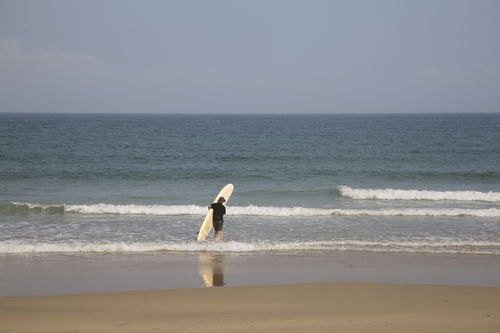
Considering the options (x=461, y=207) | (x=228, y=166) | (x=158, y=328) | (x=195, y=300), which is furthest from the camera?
(x=228, y=166)

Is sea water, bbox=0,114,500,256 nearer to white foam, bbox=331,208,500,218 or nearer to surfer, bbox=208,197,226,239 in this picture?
white foam, bbox=331,208,500,218

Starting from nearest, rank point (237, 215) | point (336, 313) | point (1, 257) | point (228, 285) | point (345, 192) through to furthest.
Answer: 1. point (336, 313)
2. point (228, 285)
3. point (1, 257)
4. point (237, 215)
5. point (345, 192)

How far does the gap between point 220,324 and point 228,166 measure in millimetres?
24066

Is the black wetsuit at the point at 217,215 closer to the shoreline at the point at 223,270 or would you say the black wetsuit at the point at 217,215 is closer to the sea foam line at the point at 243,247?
the sea foam line at the point at 243,247

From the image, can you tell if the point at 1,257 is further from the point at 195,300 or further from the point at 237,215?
the point at 237,215

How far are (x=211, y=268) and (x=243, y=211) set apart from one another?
7368 millimetres

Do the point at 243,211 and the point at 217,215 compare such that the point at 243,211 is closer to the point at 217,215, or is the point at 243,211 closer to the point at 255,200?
the point at 255,200

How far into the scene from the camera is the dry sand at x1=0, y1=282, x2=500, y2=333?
308 inches

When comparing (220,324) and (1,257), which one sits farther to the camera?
(1,257)

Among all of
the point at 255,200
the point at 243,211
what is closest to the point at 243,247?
the point at 243,211

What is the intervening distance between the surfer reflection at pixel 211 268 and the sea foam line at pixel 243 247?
2.31 ft

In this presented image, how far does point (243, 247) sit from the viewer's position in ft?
44.3

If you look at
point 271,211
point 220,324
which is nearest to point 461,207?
point 271,211

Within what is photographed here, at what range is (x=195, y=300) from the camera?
30.0ft
